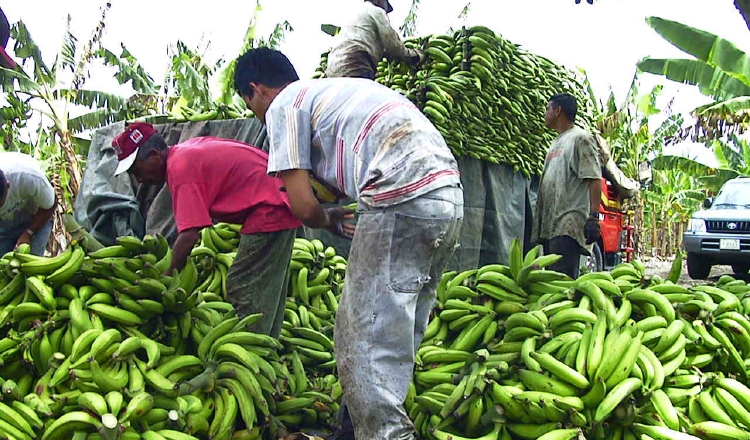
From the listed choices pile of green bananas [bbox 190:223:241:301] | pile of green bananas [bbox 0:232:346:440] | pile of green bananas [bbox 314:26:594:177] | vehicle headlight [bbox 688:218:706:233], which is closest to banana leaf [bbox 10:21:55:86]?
pile of green bananas [bbox 314:26:594:177]

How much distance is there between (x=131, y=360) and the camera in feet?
8.82

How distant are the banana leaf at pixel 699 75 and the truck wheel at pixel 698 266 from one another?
3253 mm

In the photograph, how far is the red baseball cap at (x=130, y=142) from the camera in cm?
337

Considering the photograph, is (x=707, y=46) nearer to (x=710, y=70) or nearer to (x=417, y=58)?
(x=710, y=70)

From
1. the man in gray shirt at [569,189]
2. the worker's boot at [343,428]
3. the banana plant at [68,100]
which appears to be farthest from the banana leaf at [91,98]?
the worker's boot at [343,428]

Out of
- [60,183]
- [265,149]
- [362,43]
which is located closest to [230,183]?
[265,149]

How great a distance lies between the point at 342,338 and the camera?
8.14 ft

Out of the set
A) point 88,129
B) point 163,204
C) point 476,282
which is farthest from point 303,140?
point 88,129

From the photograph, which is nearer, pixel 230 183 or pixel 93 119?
pixel 230 183

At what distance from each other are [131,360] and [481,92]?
15.6ft

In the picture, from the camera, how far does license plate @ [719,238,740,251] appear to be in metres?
11.9

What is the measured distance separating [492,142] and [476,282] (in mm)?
3226

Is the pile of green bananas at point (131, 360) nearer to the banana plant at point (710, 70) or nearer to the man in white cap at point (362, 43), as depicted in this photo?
the man in white cap at point (362, 43)

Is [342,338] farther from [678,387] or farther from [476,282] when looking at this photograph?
[678,387]
